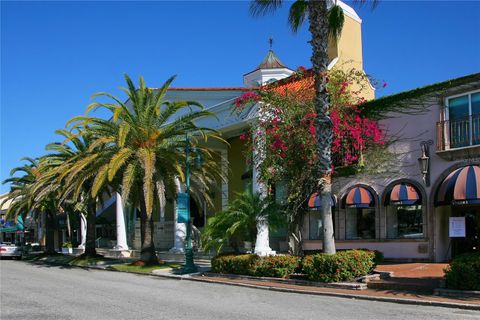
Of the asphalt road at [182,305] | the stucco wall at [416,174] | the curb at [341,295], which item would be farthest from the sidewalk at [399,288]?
the stucco wall at [416,174]

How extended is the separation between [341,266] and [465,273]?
12.1ft

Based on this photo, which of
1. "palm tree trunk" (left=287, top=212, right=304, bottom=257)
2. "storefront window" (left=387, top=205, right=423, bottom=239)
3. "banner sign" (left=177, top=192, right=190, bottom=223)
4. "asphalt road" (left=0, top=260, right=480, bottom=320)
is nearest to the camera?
"asphalt road" (left=0, top=260, right=480, bottom=320)

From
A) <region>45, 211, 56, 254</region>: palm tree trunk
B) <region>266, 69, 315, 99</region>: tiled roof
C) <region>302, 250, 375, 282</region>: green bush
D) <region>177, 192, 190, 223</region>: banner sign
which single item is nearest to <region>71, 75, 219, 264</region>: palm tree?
<region>177, 192, 190, 223</region>: banner sign

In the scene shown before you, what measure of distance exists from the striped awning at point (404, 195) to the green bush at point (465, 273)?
681cm

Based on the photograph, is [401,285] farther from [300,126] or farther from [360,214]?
[360,214]

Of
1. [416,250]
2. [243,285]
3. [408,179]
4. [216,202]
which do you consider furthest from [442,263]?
[216,202]

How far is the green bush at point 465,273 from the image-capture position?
12.3 metres

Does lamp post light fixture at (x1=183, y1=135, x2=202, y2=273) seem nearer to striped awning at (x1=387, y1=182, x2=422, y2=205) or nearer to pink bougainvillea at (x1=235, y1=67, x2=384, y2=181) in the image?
pink bougainvillea at (x1=235, y1=67, x2=384, y2=181)

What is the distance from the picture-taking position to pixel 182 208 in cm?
2248

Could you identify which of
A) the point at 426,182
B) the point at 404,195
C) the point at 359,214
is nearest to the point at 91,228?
the point at 359,214

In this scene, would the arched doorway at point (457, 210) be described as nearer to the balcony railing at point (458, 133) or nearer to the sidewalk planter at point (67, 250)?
the balcony railing at point (458, 133)

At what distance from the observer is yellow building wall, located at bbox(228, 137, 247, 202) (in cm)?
3094

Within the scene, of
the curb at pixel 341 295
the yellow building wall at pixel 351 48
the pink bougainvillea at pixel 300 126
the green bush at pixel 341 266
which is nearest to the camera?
the curb at pixel 341 295

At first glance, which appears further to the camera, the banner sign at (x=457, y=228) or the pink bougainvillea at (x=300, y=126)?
the pink bougainvillea at (x=300, y=126)
